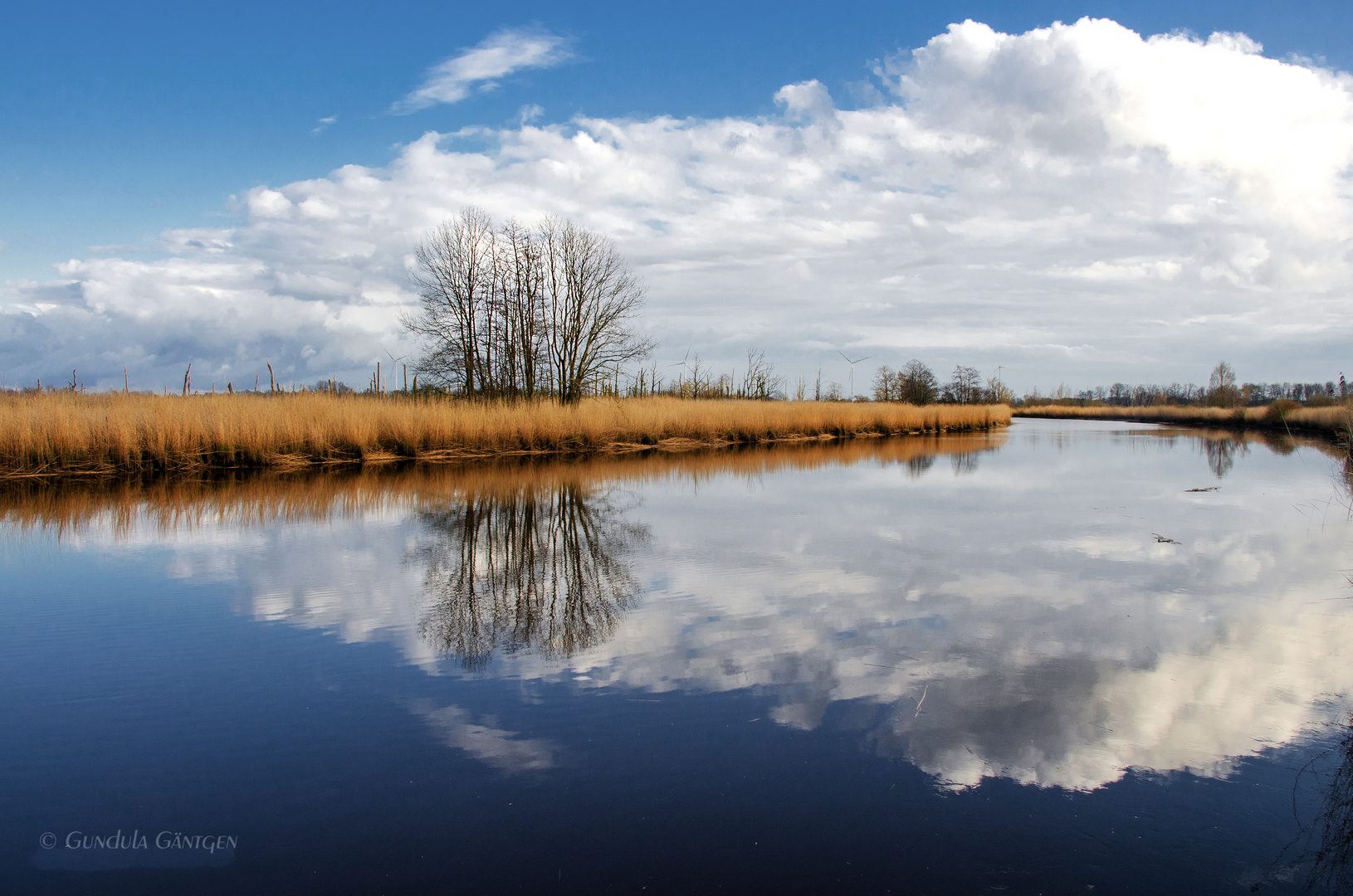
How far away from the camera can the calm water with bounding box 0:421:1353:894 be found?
5.43 feet

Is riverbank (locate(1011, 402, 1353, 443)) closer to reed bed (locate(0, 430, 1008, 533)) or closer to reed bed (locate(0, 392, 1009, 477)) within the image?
reed bed (locate(0, 430, 1008, 533))

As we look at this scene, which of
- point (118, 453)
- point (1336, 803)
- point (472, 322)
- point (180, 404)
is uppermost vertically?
point (472, 322)

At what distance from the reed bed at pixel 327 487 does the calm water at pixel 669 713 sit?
3.02 ft

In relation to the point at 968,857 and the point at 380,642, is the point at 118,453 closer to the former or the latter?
the point at 380,642

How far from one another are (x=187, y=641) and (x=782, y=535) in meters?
3.69

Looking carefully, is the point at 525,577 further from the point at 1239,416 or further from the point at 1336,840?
the point at 1239,416

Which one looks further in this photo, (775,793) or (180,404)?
(180,404)

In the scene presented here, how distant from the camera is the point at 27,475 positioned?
8930 millimetres

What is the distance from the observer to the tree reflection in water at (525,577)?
3.07 meters

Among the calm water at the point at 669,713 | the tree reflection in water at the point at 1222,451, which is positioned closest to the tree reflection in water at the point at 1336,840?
the calm water at the point at 669,713

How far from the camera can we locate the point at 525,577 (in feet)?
13.2

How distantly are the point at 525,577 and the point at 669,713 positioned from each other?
1.87 metres

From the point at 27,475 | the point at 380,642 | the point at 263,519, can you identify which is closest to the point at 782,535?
the point at 380,642

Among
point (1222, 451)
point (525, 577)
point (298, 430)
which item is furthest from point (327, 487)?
point (1222, 451)
